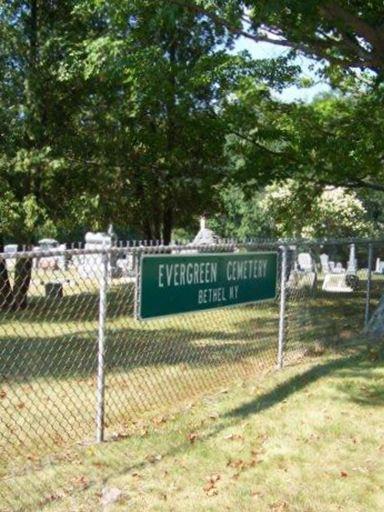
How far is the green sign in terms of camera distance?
213 inches

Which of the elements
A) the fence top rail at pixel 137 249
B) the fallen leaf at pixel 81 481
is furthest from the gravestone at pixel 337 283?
the fallen leaf at pixel 81 481

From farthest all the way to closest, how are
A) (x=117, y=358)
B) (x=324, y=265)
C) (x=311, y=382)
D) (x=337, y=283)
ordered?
(x=324, y=265) < (x=337, y=283) < (x=117, y=358) < (x=311, y=382)

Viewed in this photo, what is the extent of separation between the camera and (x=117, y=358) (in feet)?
29.9

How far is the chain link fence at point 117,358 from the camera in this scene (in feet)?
17.0

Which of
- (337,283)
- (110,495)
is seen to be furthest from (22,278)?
(337,283)

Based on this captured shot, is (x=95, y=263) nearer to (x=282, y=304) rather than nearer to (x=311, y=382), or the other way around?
(x=282, y=304)

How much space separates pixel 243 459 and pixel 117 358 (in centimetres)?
447

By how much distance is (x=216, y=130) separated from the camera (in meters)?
14.6

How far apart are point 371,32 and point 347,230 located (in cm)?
3286

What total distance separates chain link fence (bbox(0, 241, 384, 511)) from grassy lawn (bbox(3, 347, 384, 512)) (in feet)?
0.76

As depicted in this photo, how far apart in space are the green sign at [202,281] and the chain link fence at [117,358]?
139 millimetres

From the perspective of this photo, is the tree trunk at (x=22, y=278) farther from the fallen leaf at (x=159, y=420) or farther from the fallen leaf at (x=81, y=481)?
the fallen leaf at (x=81, y=481)

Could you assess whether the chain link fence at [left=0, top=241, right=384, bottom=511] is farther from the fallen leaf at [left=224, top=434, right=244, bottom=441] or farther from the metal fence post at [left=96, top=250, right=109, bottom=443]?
the fallen leaf at [left=224, top=434, right=244, bottom=441]

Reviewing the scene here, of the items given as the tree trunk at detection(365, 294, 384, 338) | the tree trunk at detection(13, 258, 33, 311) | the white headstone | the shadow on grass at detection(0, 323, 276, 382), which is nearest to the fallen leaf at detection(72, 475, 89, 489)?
the shadow on grass at detection(0, 323, 276, 382)
